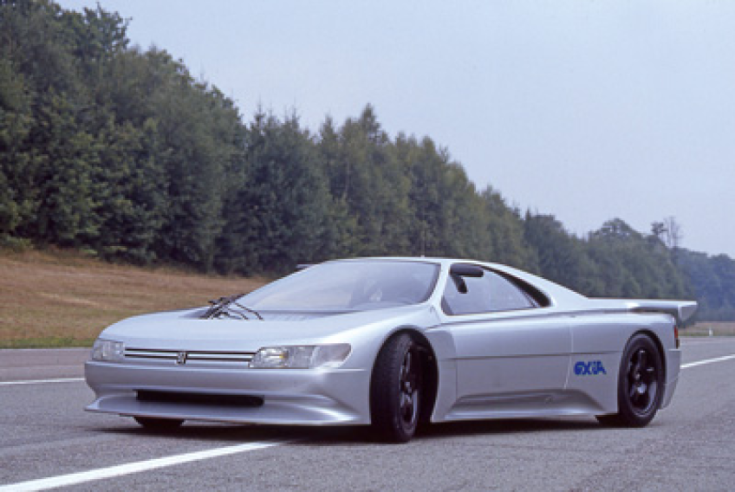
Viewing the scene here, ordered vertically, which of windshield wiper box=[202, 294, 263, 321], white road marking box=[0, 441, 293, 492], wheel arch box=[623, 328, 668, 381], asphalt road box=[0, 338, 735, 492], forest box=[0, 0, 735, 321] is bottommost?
asphalt road box=[0, 338, 735, 492]

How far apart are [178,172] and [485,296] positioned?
51327 mm

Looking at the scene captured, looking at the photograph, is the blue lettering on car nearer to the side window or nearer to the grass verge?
the side window

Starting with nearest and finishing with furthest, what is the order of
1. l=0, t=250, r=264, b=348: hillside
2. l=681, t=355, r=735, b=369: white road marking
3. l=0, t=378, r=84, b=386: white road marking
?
1. l=0, t=378, r=84, b=386: white road marking
2. l=681, t=355, r=735, b=369: white road marking
3. l=0, t=250, r=264, b=348: hillside

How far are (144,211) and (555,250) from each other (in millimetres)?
83372

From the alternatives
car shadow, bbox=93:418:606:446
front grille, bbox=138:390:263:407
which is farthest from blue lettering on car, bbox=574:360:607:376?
front grille, bbox=138:390:263:407

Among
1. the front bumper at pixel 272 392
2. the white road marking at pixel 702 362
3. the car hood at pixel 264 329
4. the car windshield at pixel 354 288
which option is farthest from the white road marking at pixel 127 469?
the white road marking at pixel 702 362

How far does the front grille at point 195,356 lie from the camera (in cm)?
618

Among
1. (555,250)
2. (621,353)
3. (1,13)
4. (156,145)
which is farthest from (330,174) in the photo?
(621,353)

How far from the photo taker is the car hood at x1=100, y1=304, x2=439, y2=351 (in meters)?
6.26

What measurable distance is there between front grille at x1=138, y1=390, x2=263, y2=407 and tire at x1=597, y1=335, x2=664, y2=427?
3.11 metres

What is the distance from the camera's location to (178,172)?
57688 mm

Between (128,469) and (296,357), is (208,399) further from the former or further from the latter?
(128,469)

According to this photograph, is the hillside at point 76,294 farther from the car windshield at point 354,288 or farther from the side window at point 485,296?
the side window at point 485,296

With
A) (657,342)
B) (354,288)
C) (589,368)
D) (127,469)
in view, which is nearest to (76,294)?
(657,342)
